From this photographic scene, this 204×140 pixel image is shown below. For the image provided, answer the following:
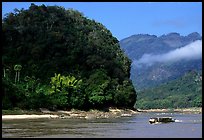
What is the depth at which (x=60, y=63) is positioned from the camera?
293 feet

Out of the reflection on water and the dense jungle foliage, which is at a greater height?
the dense jungle foliage

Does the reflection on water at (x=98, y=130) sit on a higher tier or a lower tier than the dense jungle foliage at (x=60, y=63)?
lower

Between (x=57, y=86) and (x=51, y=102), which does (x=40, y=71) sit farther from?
(x=51, y=102)

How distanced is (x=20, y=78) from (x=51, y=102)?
1068 cm

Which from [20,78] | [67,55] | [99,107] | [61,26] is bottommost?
[99,107]

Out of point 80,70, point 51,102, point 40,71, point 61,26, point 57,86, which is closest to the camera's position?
point 51,102

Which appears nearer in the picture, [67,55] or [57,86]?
[57,86]

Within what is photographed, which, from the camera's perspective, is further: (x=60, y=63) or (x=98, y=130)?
(x=60, y=63)

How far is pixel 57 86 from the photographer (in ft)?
249

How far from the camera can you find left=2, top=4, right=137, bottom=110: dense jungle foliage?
72.5m

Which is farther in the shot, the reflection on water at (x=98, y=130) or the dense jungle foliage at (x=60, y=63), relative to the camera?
the dense jungle foliage at (x=60, y=63)

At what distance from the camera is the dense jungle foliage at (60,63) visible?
72.5 m

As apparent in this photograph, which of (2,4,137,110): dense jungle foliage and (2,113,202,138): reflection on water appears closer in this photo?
(2,113,202,138): reflection on water

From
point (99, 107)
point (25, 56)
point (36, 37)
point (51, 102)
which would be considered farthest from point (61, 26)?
point (51, 102)
